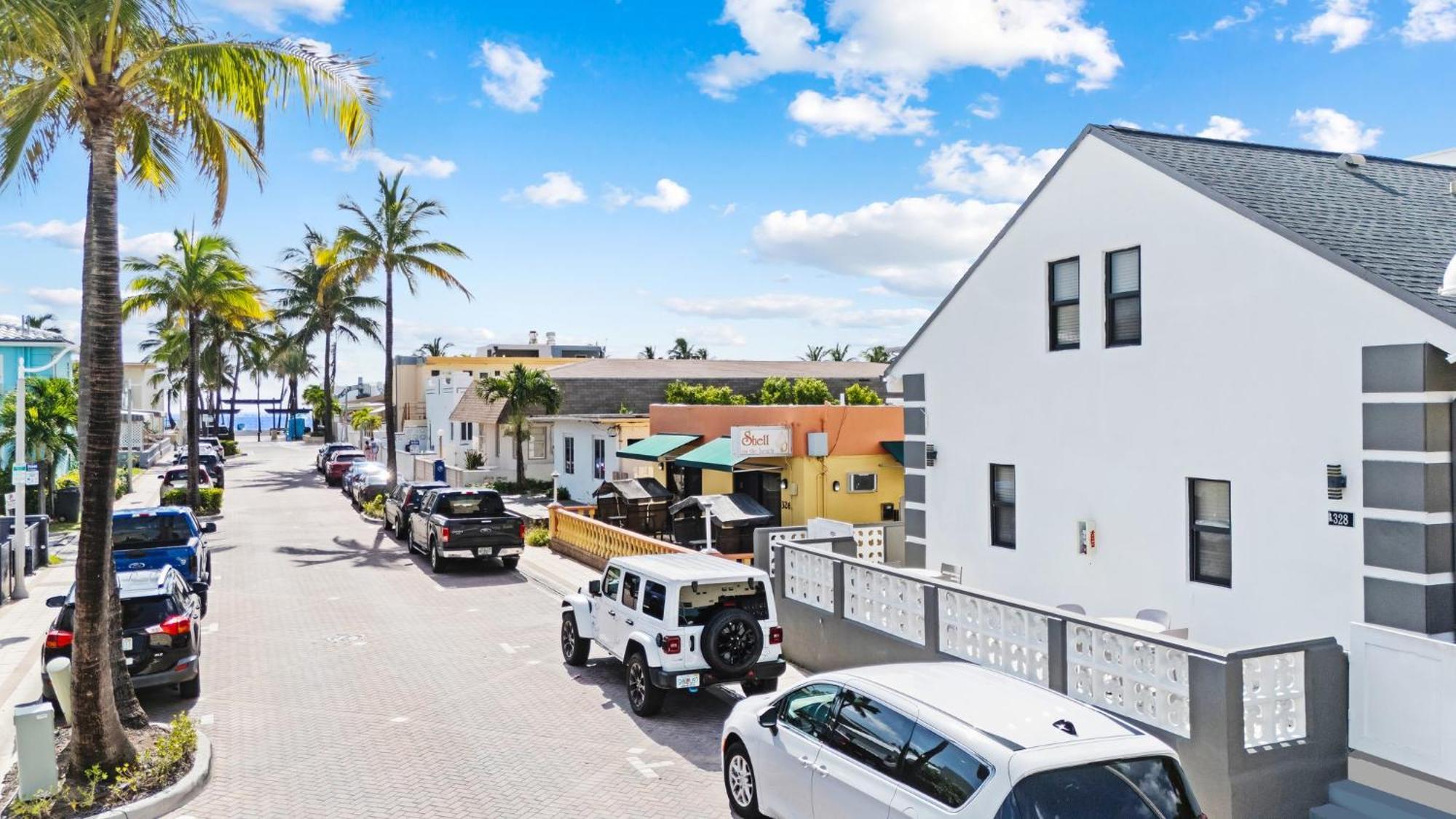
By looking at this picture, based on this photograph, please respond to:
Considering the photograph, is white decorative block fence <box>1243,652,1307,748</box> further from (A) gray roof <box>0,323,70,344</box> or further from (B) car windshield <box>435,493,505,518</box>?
(A) gray roof <box>0,323,70,344</box>

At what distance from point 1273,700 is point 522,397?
109 ft

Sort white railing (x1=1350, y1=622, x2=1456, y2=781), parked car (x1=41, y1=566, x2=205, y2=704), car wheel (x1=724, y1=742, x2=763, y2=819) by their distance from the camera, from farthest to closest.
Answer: parked car (x1=41, y1=566, x2=205, y2=704) → car wheel (x1=724, y1=742, x2=763, y2=819) → white railing (x1=1350, y1=622, x2=1456, y2=781)

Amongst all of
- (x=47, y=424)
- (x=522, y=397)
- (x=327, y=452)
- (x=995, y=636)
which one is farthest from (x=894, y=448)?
(x=327, y=452)

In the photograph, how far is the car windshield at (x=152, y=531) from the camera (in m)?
18.0

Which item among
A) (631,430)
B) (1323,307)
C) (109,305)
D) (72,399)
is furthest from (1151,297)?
(72,399)

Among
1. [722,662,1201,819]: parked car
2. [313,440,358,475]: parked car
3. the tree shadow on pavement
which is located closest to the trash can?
the tree shadow on pavement

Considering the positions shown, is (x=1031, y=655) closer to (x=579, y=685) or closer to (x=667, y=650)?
(x=667, y=650)

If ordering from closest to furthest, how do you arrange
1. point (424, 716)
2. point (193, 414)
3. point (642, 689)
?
1. point (642, 689)
2. point (424, 716)
3. point (193, 414)

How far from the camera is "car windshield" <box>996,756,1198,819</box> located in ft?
18.4

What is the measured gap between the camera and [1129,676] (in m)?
8.58

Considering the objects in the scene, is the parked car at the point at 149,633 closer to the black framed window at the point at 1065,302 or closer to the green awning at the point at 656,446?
the black framed window at the point at 1065,302

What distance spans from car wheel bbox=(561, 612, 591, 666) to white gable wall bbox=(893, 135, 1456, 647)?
5.88 metres

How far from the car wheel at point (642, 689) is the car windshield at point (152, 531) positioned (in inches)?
438

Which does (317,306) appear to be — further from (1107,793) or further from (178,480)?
(1107,793)
